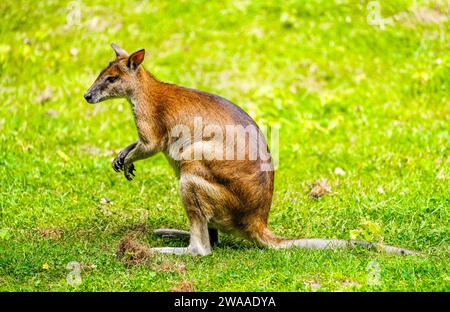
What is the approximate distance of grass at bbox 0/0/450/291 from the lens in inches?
231

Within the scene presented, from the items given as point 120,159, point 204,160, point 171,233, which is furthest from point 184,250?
point 120,159

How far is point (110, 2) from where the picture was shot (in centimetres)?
1204

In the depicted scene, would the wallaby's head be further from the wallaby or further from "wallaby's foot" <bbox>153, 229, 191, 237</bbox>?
"wallaby's foot" <bbox>153, 229, 191, 237</bbox>

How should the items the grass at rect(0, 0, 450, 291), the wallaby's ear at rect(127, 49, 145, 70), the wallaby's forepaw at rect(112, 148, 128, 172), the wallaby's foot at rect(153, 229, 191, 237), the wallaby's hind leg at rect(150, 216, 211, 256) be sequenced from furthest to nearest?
the wallaby's foot at rect(153, 229, 191, 237) → the wallaby's forepaw at rect(112, 148, 128, 172) → the wallaby's ear at rect(127, 49, 145, 70) → the wallaby's hind leg at rect(150, 216, 211, 256) → the grass at rect(0, 0, 450, 291)

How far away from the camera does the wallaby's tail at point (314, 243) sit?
6.09m

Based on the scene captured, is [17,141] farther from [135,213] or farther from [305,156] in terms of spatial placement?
[305,156]

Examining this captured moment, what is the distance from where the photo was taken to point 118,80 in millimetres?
6664

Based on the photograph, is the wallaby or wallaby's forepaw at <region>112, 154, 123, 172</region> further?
wallaby's forepaw at <region>112, 154, 123, 172</region>

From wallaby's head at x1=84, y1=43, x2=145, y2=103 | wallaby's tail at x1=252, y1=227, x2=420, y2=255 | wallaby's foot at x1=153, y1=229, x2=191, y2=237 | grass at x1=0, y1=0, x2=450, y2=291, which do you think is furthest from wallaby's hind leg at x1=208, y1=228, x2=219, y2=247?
wallaby's head at x1=84, y1=43, x2=145, y2=103

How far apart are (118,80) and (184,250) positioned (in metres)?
1.53

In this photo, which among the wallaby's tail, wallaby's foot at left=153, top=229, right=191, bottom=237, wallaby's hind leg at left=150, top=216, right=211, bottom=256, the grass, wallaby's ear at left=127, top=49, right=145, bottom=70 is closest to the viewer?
the grass

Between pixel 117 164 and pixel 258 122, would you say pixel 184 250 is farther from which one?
pixel 258 122

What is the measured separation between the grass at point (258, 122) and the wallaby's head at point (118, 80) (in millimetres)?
1215
